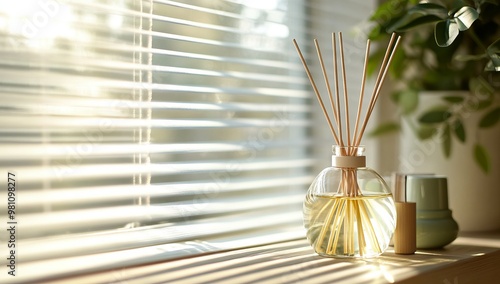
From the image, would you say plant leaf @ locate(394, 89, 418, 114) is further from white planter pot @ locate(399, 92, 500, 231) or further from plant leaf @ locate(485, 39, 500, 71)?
plant leaf @ locate(485, 39, 500, 71)

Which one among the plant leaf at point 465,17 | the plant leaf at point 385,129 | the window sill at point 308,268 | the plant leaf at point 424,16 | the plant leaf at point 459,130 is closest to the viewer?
the window sill at point 308,268

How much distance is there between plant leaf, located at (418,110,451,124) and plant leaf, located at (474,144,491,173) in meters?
0.09

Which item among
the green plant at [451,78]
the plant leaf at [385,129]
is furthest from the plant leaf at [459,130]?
the plant leaf at [385,129]

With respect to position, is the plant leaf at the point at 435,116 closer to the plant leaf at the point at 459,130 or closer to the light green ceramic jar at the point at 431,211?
the plant leaf at the point at 459,130

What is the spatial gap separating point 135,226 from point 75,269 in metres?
0.16

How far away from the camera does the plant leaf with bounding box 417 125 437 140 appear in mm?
1411

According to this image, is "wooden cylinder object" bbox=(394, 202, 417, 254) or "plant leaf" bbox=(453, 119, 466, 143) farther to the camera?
"plant leaf" bbox=(453, 119, 466, 143)

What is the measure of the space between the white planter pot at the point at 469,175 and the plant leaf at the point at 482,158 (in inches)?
0.7

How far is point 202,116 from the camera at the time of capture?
49.9 inches

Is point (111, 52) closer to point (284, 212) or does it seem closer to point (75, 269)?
point (75, 269)

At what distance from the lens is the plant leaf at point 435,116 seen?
1.38m

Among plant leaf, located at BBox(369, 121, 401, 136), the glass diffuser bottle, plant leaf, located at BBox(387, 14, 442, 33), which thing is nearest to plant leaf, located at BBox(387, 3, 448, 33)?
plant leaf, located at BBox(387, 14, 442, 33)

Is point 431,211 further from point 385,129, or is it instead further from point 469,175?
point 385,129

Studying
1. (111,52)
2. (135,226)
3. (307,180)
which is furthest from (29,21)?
(307,180)
